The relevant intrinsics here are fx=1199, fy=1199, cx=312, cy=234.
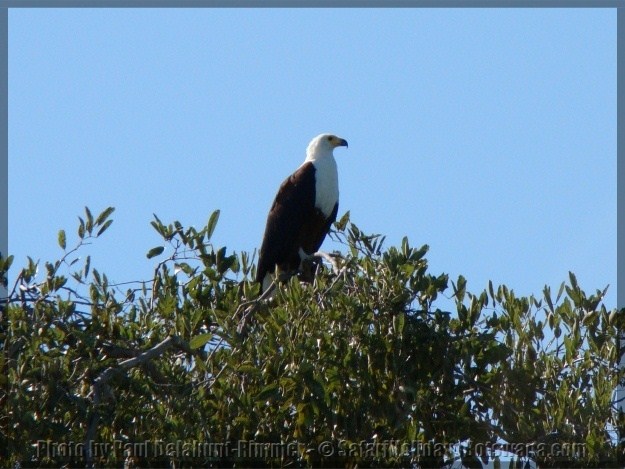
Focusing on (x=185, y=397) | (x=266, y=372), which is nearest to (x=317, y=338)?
(x=266, y=372)

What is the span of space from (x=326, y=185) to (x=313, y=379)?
404 cm

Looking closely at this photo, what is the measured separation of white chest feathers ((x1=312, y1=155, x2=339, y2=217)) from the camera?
28.6 feet

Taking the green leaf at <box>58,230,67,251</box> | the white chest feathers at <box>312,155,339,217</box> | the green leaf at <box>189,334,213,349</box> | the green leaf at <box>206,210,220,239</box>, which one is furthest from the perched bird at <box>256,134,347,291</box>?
the green leaf at <box>189,334,213,349</box>

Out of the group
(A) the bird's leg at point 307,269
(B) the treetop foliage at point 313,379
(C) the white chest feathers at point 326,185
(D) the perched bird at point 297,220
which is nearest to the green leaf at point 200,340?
(B) the treetop foliage at point 313,379

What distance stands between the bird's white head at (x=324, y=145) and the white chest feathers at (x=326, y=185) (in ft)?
0.38

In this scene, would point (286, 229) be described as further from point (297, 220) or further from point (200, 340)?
point (200, 340)

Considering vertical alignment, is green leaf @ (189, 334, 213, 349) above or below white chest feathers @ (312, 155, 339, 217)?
below

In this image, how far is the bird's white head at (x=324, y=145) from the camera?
9.27m

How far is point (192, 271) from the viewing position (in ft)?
20.0

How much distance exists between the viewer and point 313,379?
4895 mm

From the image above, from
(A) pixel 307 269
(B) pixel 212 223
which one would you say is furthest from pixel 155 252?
(A) pixel 307 269

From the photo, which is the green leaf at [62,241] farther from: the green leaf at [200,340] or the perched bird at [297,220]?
the perched bird at [297,220]

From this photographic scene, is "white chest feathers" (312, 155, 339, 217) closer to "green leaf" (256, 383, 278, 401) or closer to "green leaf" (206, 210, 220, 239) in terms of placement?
"green leaf" (206, 210, 220, 239)

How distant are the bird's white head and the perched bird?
0.31 meters
